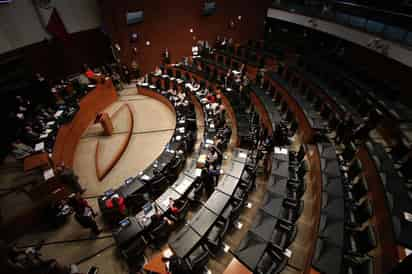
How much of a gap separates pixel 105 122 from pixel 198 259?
8.46 m

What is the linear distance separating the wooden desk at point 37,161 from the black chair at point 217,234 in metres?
6.71

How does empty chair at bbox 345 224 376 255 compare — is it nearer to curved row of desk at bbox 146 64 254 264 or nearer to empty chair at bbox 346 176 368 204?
empty chair at bbox 346 176 368 204

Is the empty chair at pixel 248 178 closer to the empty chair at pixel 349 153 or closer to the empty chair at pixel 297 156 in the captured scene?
the empty chair at pixel 297 156

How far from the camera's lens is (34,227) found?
22.6 ft

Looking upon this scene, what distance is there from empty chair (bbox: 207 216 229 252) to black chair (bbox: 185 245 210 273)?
218 millimetres

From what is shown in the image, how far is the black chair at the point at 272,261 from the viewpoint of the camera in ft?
14.2

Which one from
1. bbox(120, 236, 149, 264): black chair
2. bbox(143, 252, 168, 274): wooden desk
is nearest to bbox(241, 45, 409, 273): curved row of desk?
bbox(143, 252, 168, 274): wooden desk

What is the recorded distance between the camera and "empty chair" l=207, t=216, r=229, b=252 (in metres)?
5.28

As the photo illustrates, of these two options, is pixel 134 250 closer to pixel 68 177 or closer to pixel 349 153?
pixel 68 177

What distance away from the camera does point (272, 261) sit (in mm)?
4512

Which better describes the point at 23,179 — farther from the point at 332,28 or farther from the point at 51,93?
the point at 332,28

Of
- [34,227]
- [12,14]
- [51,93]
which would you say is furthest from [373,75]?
[12,14]

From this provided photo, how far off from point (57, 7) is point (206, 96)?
1007cm

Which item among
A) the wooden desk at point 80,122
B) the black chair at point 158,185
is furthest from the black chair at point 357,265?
the wooden desk at point 80,122
